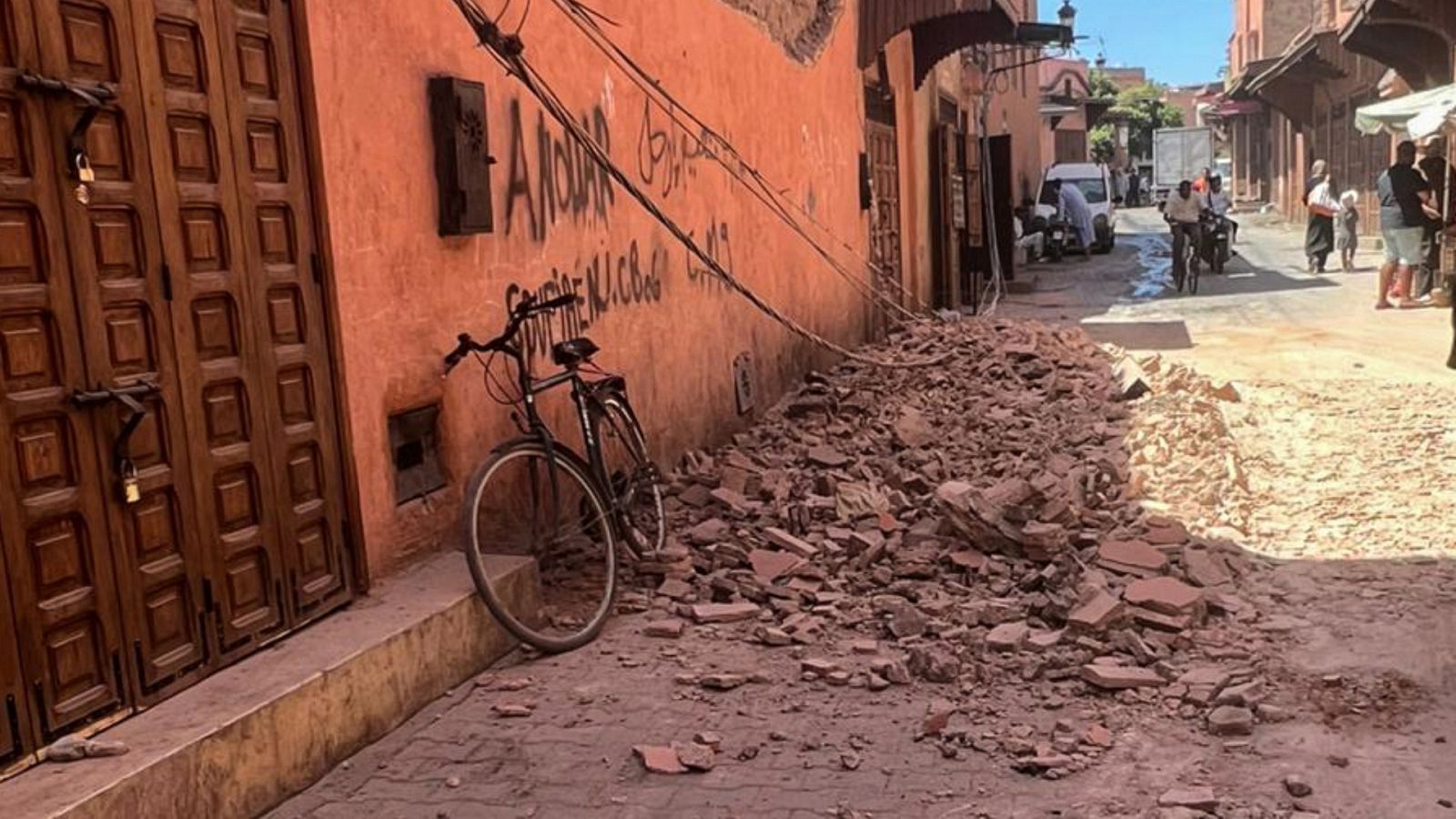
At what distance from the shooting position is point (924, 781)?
3.53 m

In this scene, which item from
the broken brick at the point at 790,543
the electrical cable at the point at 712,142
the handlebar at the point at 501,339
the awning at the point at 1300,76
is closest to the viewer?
the handlebar at the point at 501,339

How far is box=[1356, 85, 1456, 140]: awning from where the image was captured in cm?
1413

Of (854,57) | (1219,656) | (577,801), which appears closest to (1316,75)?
(854,57)

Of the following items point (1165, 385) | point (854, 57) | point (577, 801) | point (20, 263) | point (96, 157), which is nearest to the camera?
point (20, 263)

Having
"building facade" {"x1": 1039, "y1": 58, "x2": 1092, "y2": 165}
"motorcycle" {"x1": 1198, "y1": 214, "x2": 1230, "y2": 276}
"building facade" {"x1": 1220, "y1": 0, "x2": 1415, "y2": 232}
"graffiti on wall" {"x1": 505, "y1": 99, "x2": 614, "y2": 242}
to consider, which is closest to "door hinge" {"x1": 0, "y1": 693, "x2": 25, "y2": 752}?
"graffiti on wall" {"x1": 505, "y1": 99, "x2": 614, "y2": 242}

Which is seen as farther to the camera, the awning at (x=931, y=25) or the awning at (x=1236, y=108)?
the awning at (x=1236, y=108)

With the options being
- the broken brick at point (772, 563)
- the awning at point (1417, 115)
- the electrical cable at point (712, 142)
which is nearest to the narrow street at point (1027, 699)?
the broken brick at point (772, 563)

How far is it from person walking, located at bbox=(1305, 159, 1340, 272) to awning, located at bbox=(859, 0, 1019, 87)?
22.3 ft

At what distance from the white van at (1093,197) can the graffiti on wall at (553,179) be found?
2179 cm

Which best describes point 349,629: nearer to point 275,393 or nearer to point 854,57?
point 275,393

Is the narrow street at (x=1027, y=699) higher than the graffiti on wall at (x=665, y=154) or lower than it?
lower

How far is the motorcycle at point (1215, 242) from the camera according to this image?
67.9 feet

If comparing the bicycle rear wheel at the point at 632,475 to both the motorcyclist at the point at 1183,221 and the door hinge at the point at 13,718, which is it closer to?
the door hinge at the point at 13,718

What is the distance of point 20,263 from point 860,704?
2.83 meters
